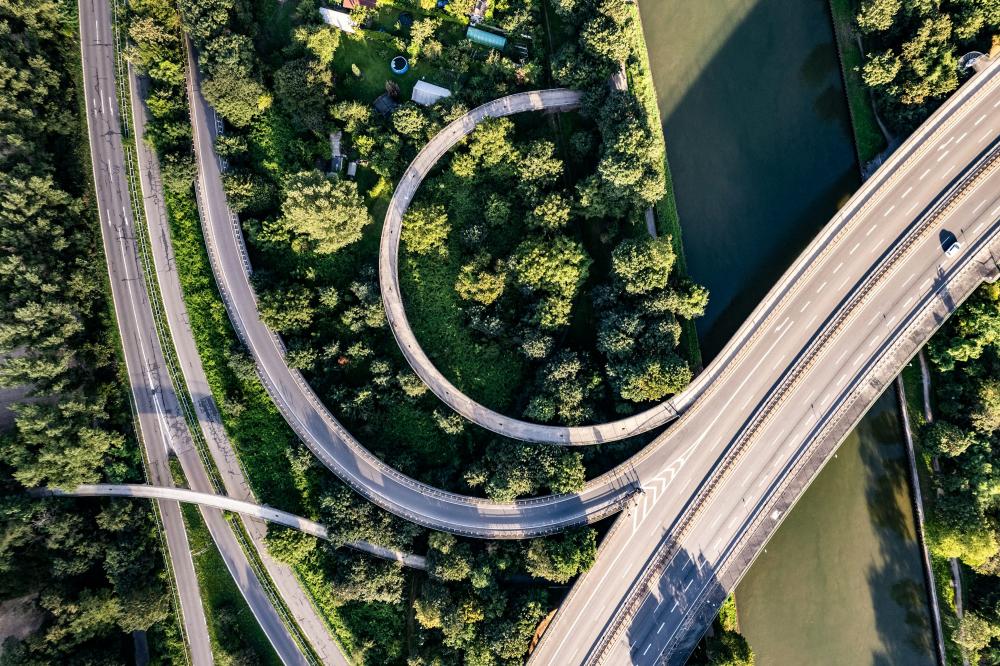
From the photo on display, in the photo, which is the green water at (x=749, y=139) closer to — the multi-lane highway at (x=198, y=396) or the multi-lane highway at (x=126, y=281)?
the multi-lane highway at (x=198, y=396)

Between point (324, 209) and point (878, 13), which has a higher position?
point (878, 13)

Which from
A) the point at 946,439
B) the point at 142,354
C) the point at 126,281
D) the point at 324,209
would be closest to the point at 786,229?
the point at 946,439

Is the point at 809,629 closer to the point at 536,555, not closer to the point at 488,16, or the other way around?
the point at 536,555

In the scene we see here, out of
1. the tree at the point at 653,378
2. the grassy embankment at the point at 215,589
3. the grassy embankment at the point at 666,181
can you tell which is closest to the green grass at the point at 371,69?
the grassy embankment at the point at 666,181

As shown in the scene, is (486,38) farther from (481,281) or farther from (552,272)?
(552,272)

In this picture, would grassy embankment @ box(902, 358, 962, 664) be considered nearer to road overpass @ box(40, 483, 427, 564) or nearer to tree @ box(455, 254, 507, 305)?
tree @ box(455, 254, 507, 305)

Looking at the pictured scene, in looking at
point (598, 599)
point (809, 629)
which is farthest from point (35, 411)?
point (809, 629)

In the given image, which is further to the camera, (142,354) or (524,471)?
→ (142,354)
